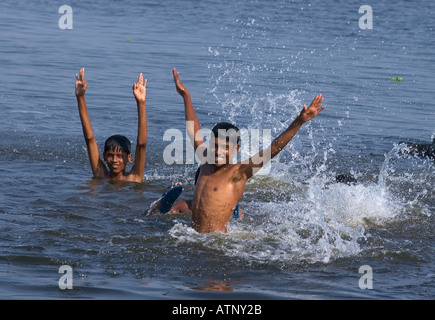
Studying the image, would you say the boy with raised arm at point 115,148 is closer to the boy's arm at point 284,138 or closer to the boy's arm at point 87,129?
the boy's arm at point 87,129

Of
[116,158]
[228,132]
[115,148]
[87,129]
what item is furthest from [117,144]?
[228,132]

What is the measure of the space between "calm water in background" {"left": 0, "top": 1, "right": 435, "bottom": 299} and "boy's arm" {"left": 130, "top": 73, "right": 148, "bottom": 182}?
211 millimetres

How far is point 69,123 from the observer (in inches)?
452

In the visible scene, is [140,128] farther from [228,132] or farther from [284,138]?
[284,138]

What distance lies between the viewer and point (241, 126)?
1156cm

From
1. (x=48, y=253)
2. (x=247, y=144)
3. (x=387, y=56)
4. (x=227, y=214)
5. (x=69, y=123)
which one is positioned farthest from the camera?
(x=387, y=56)

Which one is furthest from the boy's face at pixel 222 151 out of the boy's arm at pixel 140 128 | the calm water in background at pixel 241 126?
the boy's arm at pixel 140 128

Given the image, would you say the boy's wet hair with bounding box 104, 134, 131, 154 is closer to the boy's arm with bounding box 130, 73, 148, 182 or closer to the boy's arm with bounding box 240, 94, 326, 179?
the boy's arm with bounding box 130, 73, 148, 182

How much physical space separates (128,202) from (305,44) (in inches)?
424

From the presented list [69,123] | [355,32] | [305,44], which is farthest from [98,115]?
Result: [355,32]

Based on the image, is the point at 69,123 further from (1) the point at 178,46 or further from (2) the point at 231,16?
(2) the point at 231,16

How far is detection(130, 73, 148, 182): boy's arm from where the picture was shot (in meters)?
7.88

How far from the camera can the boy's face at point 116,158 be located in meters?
8.39

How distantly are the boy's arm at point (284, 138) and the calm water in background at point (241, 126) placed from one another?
0.73 m
